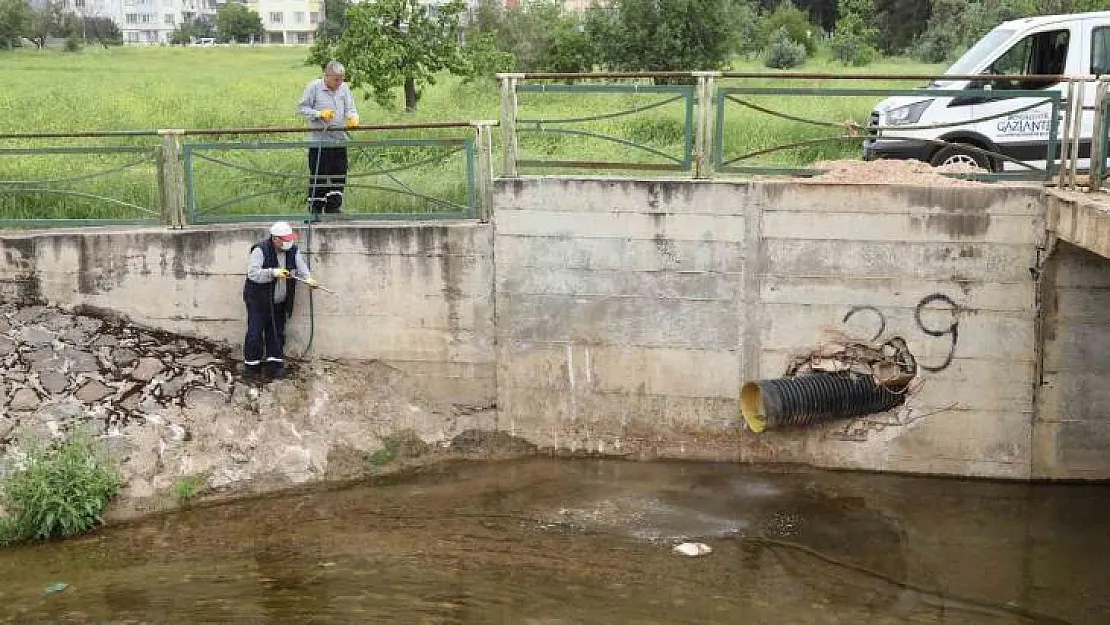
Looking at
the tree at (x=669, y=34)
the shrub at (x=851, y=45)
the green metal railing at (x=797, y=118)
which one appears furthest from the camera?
the shrub at (x=851, y=45)

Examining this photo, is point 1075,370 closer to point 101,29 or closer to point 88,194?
point 88,194

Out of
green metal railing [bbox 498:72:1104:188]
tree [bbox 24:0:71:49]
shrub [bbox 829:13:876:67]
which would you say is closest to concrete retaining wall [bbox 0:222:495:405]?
green metal railing [bbox 498:72:1104:188]

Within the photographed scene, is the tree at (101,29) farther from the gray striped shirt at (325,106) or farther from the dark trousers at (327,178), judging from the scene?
the dark trousers at (327,178)

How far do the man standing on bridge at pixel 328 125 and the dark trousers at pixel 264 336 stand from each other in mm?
1131

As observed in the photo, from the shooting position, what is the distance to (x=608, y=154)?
13.1 meters

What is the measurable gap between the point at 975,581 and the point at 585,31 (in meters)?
16.7

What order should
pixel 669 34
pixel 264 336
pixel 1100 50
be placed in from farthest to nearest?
pixel 669 34
pixel 1100 50
pixel 264 336

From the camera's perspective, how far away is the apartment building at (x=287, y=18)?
104250 mm

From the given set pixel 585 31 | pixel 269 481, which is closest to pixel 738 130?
pixel 269 481

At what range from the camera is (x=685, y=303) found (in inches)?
414

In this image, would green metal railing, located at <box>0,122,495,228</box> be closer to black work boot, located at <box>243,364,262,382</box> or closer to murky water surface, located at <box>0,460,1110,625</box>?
black work boot, located at <box>243,364,262,382</box>

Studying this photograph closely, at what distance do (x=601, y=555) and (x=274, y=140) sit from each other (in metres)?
7.04

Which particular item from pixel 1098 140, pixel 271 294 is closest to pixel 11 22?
pixel 271 294

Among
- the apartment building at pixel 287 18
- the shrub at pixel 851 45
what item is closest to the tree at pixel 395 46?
the shrub at pixel 851 45
